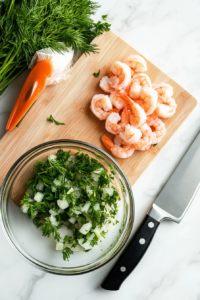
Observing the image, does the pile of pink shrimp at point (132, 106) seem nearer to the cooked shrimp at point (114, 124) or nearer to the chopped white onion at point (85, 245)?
the cooked shrimp at point (114, 124)

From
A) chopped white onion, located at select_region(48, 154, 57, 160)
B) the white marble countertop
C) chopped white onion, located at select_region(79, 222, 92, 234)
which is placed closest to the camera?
chopped white onion, located at select_region(79, 222, 92, 234)

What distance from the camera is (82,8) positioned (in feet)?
5.16

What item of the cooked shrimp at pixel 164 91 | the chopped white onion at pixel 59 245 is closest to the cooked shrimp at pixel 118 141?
the cooked shrimp at pixel 164 91

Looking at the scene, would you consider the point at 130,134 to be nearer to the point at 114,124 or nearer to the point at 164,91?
the point at 114,124

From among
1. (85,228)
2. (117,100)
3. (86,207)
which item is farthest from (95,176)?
(117,100)

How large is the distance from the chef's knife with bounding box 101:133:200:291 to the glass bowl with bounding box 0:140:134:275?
25 centimetres

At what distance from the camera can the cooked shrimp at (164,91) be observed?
1.64 metres

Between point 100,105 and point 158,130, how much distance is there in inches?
15.7

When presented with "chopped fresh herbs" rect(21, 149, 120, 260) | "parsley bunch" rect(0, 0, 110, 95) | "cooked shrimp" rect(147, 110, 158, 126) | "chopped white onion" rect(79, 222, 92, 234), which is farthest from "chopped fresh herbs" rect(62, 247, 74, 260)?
"parsley bunch" rect(0, 0, 110, 95)

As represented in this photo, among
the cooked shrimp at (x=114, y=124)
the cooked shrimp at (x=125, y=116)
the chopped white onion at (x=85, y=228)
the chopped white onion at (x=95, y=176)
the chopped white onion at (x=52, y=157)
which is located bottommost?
the chopped white onion at (x=85, y=228)

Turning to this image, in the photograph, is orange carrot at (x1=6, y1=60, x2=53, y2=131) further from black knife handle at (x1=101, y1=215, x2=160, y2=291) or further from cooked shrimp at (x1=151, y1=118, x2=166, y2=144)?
black knife handle at (x1=101, y1=215, x2=160, y2=291)

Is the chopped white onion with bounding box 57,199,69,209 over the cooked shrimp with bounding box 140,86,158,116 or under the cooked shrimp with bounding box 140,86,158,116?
under

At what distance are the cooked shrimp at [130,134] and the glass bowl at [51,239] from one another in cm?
17

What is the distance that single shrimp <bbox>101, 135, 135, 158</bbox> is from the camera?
1616 mm
